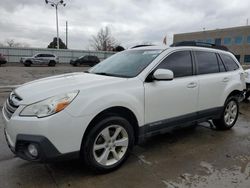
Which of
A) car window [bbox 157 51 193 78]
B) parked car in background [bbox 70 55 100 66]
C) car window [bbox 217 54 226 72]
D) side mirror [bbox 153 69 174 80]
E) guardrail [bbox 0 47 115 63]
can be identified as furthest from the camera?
guardrail [bbox 0 47 115 63]

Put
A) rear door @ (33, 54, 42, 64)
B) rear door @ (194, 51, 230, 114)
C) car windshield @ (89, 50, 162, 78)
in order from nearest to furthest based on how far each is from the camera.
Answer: car windshield @ (89, 50, 162, 78) → rear door @ (194, 51, 230, 114) → rear door @ (33, 54, 42, 64)

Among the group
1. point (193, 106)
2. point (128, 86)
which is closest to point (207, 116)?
point (193, 106)

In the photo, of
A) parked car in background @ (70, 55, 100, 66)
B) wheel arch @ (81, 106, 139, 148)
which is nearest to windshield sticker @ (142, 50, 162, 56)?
wheel arch @ (81, 106, 139, 148)

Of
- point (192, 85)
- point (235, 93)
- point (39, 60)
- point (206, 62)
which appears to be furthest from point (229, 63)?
point (39, 60)

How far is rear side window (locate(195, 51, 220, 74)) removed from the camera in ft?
14.6

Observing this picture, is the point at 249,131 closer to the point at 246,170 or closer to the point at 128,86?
the point at 246,170

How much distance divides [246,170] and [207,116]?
4.46 feet

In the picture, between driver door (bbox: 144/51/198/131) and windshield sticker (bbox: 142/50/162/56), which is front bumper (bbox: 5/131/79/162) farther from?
windshield sticker (bbox: 142/50/162/56)

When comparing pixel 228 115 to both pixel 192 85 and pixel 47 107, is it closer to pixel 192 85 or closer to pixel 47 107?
pixel 192 85

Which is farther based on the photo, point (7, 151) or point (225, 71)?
point (225, 71)

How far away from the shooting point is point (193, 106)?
4.22m

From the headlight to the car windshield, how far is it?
1095 millimetres

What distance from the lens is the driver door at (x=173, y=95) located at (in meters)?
3.57

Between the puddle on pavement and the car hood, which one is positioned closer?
the car hood
